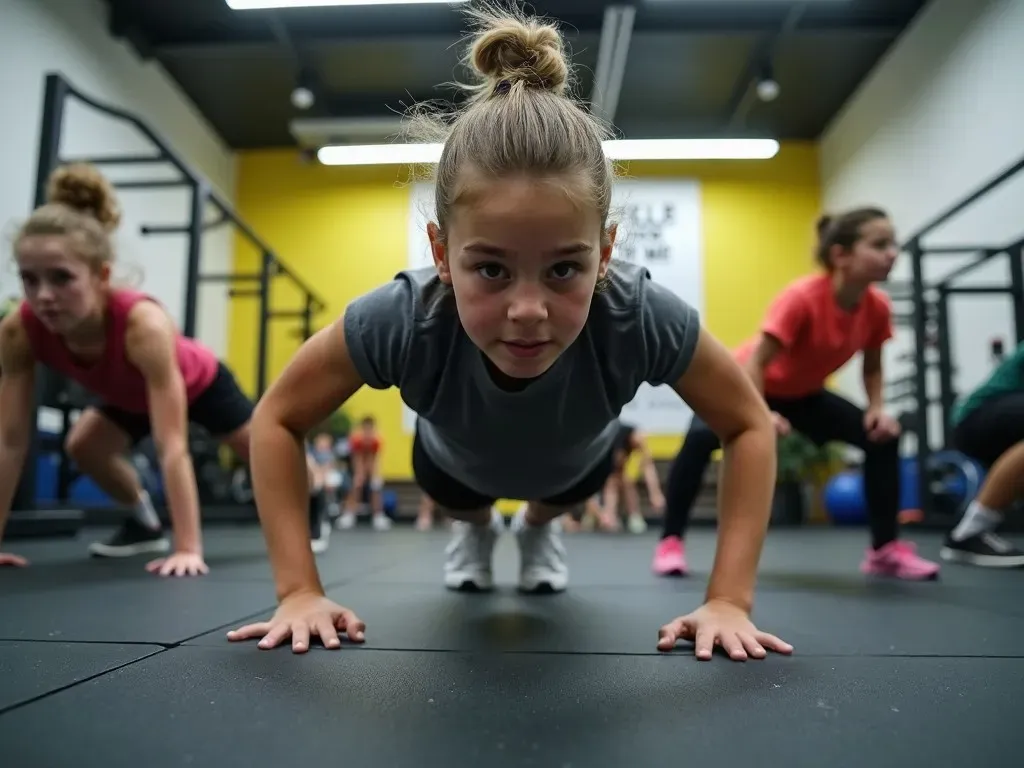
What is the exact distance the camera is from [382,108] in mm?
7008

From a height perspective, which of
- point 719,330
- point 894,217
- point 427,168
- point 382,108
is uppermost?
point 382,108

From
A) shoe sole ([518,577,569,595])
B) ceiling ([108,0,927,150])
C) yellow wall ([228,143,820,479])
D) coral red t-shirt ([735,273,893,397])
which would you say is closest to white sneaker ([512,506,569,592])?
shoe sole ([518,577,569,595])

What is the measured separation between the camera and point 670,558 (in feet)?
6.87

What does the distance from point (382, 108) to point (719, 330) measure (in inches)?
148

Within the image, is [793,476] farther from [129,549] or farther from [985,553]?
[129,549]

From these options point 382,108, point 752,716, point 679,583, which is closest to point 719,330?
point 382,108

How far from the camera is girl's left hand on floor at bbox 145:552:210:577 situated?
1.84m

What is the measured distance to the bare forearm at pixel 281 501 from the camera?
42.4 inches

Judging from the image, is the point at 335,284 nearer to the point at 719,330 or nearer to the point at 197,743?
the point at 719,330

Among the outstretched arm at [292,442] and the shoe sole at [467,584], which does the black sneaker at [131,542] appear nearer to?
the shoe sole at [467,584]

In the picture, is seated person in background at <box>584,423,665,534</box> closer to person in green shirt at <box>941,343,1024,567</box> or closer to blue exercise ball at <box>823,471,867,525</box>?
blue exercise ball at <box>823,471,867,525</box>

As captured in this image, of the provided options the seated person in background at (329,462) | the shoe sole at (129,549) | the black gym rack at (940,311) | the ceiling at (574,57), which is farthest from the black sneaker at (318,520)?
the ceiling at (574,57)

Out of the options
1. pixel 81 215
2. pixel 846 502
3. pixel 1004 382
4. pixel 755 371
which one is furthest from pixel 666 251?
pixel 81 215

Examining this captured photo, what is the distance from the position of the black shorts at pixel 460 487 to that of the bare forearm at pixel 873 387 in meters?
0.95
